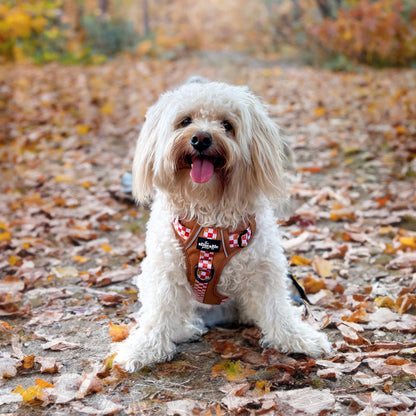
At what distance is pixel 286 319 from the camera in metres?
3.10

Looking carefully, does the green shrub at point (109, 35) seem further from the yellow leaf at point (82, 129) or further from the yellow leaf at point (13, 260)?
the yellow leaf at point (13, 260)

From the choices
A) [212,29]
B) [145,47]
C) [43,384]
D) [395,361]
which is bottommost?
[43,384]

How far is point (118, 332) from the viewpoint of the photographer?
3.30 meters

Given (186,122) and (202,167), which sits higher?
(186,122)

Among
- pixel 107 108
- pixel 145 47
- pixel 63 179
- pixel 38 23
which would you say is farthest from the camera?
pixel 145 47

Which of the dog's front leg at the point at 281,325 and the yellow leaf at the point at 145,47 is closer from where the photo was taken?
the dog's front leg at the point at 281,325

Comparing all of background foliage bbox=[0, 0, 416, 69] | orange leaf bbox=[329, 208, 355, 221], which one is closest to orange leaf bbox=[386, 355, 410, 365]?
orange leaf bbox=[329, 208, 355, 221]

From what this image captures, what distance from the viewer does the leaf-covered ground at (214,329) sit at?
8.68ft

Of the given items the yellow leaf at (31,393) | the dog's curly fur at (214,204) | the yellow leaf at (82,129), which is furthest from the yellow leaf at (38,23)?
the yellow leaf at (31,393)

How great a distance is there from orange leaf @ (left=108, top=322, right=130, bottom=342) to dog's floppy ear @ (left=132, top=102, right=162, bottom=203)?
2.94ft

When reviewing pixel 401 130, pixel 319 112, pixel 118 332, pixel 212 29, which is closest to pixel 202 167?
pixel 118 332

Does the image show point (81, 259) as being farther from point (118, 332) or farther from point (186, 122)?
point (186, 122)

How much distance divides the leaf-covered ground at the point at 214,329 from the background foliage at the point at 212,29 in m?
3.92

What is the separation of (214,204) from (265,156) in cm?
41
